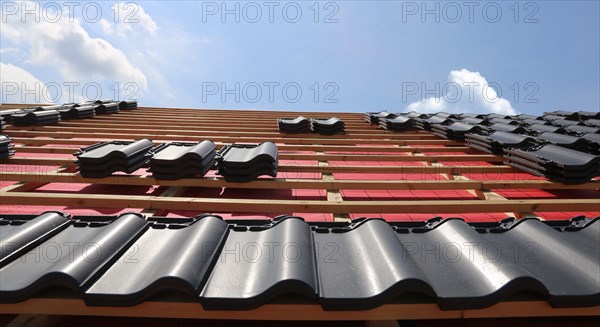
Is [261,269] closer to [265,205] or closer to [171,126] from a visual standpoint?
[265,205]

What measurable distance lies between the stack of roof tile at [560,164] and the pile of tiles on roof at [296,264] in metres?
1.96

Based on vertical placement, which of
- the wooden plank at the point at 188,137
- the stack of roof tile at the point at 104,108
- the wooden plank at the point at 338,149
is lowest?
the wooden plank at the point at 338,149

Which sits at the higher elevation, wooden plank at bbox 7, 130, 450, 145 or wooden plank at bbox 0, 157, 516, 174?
wooden plank at bbox 7, 130, 450, 145

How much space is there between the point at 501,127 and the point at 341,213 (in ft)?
18.6

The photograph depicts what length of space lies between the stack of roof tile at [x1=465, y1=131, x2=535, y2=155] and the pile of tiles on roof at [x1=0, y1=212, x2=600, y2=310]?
316 cm

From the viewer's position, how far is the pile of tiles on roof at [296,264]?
62.7 inches

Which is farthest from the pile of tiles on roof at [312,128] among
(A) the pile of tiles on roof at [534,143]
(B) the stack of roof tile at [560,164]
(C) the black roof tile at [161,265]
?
(C) the black roof tile at [161,265]

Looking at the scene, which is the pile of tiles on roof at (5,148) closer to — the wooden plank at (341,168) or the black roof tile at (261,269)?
the wooden plank at (341,168)

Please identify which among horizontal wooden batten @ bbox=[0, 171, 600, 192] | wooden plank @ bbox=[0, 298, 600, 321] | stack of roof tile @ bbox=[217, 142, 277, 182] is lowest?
wooden plank @ bbox=[0, 298, 600, 321]

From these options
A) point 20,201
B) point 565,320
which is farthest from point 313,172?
point 20,201

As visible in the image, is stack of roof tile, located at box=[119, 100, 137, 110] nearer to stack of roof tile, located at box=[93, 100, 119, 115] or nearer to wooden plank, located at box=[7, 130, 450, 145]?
stack of roof tile, located at box=[93, 100, 119, 115]

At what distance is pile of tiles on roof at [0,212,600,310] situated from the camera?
1.59 m

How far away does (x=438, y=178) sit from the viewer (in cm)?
461

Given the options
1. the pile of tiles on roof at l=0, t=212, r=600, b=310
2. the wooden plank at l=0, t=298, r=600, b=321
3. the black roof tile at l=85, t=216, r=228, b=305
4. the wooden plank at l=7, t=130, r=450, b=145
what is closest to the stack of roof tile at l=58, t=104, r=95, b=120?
the wooden plank at l=7, t=130, r=450, b=145
